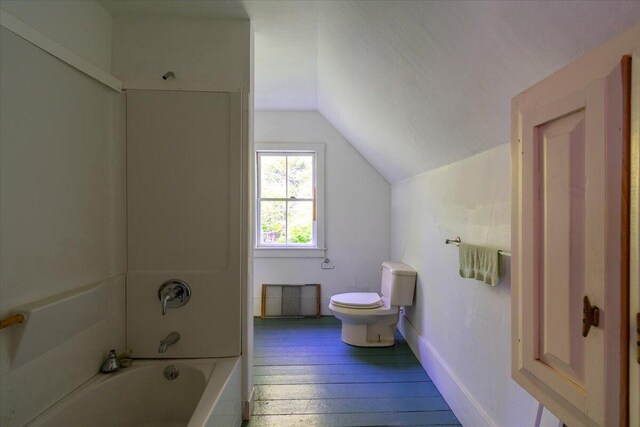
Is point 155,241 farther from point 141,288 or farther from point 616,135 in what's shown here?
point 616,135

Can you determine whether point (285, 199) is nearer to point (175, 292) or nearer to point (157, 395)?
point (175, 292)

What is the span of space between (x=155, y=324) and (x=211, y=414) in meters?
0.69

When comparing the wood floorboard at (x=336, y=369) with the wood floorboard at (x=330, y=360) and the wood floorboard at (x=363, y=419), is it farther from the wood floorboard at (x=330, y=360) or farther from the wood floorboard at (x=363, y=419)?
the wood floorboard at (x=363, y=419)

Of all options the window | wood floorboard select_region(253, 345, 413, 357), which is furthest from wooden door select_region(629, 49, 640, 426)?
the window

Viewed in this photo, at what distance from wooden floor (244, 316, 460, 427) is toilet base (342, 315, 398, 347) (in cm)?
5

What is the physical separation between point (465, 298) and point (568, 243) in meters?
1.19

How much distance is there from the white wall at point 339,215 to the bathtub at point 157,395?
178 centimetres

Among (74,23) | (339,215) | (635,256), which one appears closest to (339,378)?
(339,215)

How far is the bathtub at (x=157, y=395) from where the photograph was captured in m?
1.37

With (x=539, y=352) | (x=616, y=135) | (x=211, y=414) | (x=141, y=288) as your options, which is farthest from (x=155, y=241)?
(x=616, y=135)

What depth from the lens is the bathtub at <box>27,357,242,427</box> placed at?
1367mm

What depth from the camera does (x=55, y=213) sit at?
4.24 feet

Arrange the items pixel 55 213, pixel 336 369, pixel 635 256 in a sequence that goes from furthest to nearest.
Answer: pixel 336 369 → pixel 55 213 → pixel 635 256

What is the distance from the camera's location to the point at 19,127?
3.73 ft
